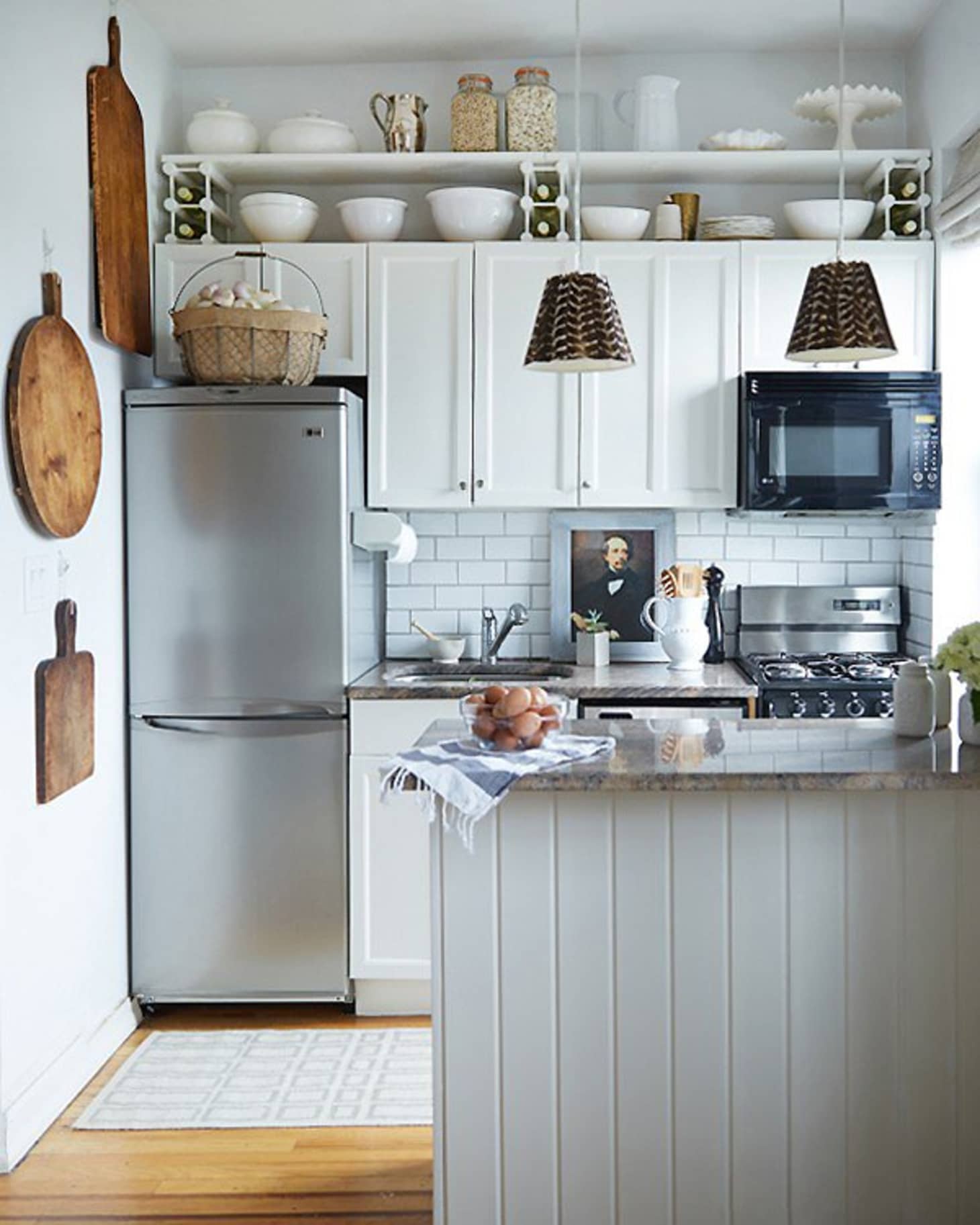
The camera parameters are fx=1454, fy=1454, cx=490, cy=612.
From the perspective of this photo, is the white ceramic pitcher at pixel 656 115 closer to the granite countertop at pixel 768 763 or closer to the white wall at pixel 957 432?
the white wall at pixel 957 432

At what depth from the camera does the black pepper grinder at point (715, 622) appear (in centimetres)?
473

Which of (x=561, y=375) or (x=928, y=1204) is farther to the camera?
(x=561, y=375)

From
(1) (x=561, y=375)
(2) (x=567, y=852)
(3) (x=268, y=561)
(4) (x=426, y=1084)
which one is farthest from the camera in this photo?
(1) (x=561, y=375)

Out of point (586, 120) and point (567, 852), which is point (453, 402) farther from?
point (567, 852)

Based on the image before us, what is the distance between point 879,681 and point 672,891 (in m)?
1.76

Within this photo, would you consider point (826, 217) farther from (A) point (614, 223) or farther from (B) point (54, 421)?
(B) point (54, 421)

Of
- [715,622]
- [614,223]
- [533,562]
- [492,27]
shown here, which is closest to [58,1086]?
[533,562]

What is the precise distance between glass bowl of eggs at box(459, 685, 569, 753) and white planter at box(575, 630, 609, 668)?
1.84 metres

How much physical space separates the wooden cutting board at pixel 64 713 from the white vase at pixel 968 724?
208cm

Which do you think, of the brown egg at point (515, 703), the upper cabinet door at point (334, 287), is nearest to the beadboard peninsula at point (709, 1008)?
the brown egg at point (515, 703)

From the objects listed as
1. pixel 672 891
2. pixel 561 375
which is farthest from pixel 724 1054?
pixel 561 375

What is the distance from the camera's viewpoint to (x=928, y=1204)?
263cm

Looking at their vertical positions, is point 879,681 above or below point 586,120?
below

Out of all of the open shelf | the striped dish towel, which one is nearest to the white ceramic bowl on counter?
the open shelf
